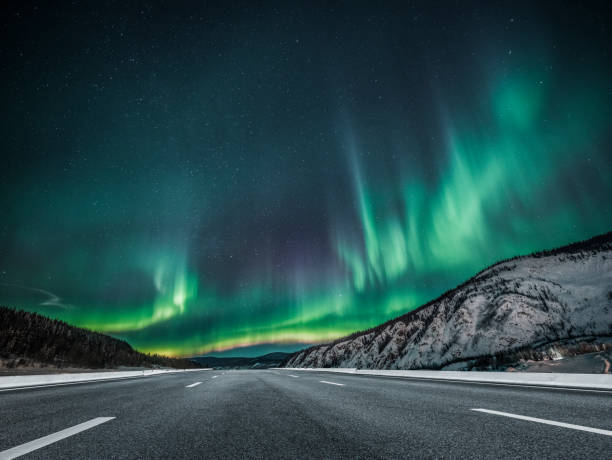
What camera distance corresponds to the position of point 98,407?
6.53m

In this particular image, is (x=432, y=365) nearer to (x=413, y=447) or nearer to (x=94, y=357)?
(x=413, y=447)

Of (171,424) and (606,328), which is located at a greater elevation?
(606,328)

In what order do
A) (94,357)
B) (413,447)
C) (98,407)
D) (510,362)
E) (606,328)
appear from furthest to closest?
(94,357) → (606,328) → (510,362) → (98,407) → (413,447)

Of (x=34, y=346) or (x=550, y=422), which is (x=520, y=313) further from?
(x=34, y=346)

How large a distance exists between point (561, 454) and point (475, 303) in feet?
144

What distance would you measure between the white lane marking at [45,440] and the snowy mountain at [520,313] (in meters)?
33.3

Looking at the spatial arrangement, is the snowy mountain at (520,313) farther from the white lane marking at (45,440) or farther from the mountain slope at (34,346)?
the mountain slope at (34,346)

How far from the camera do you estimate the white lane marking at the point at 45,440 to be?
3.17 metres

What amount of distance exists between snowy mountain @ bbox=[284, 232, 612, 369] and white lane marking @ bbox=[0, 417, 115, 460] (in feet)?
109

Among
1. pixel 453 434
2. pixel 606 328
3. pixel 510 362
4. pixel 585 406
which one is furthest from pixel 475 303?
pixel 453 434

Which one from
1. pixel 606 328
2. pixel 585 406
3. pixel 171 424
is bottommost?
pixel 585 406

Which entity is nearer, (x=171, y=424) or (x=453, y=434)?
(x=453, y=434)

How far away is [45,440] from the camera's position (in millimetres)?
3711

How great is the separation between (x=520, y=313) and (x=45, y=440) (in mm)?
41968
